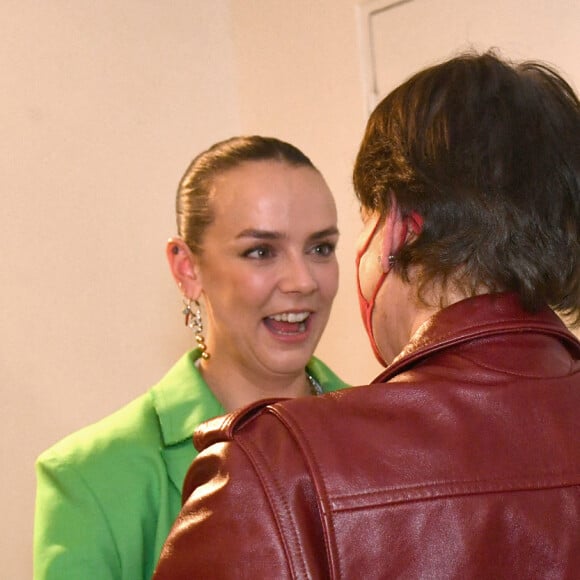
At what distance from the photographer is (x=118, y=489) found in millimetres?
1749

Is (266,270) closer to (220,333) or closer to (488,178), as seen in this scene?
(220,333)

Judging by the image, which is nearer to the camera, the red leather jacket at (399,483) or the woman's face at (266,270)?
the red leather jacket at (399,483)

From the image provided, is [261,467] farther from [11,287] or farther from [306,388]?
[11,287]

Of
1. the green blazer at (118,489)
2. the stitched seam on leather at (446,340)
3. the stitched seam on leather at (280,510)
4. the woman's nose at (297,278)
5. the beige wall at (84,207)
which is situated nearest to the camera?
the stitched seam on leather at (280,510)

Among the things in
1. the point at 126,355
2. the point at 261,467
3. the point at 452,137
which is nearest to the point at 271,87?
the point at 126,355

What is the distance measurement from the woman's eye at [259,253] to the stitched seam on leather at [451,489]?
1122 mm

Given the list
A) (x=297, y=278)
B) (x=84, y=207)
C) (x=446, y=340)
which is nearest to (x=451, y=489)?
(x=446, y=340)

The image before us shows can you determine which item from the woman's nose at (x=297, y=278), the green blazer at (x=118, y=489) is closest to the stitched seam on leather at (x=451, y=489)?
the green blazer at (x=118, y=489)

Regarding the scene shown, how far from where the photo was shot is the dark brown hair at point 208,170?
2.03 m

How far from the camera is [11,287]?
2611 millimetres

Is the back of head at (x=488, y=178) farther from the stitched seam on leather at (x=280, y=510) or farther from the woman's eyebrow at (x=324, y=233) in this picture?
the woman's eyebrow at (x=324, y=233)

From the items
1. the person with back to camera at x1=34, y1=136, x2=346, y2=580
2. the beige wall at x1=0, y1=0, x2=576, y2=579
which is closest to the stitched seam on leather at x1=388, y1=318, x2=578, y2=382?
the person with back to camera at x1=34, y1=136, x2=346, y2=580

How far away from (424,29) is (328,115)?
0.41m

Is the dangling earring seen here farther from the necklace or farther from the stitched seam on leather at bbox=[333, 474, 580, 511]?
the stitched seam on leather at bbox=[333, 474, 580, 511]
